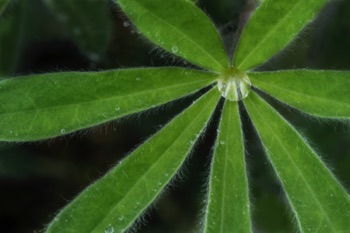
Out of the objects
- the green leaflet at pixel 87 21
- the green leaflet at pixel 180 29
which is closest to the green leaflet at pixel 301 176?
the green leaflet at pixel 180 29

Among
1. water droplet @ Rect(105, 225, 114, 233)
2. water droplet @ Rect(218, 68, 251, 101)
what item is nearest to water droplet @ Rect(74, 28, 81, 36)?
water droplet @ Rect(218, 68, 251, 101)

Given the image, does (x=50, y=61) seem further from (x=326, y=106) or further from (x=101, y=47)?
(x=326, y=106)

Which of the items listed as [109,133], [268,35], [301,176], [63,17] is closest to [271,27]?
[268,35]

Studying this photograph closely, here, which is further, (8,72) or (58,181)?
(58,181)

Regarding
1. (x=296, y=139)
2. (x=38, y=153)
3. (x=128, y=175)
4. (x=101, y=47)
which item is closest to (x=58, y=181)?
(x=38, y=153)

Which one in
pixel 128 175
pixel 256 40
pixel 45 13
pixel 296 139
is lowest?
pixel 128 175

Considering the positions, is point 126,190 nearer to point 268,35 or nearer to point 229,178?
point 229,178

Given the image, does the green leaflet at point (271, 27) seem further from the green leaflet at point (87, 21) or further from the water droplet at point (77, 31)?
the water droplet at point (77, 31)
